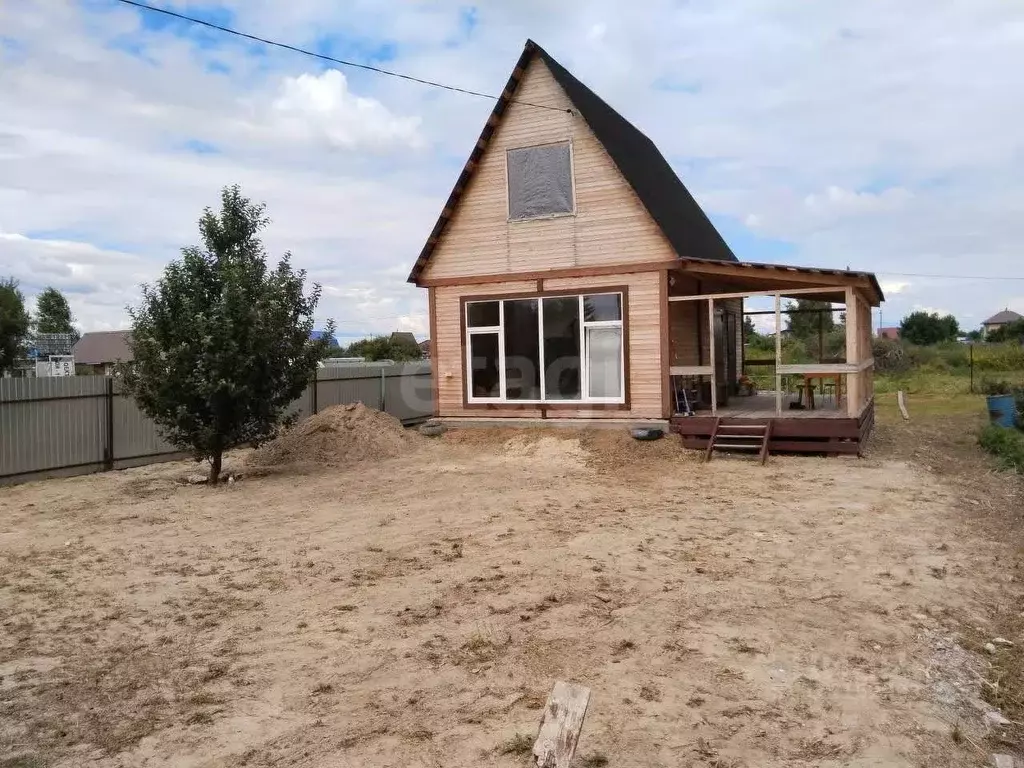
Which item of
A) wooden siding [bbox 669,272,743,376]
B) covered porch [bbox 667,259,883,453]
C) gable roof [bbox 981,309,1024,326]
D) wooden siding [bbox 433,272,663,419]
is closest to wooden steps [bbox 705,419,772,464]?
covered porch [bbox 667,259,883,453]

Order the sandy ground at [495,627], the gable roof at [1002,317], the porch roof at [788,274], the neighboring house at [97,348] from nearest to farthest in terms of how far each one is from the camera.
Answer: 1. the sandy ground at [495,627]
2. the porch roof at [788,274]
3. the neighboring house at [97,348]
4. the gable roof at [1002,317]

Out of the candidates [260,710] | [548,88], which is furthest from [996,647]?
[548,88]

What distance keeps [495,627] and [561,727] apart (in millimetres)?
2396

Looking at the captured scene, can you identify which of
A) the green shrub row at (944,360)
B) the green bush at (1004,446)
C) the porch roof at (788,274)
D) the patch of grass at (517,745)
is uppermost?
the porch roof at (788,274)

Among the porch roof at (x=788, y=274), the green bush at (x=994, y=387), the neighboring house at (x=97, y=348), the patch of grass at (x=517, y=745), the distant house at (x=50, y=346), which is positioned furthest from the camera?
the neighboring house at (x=97, y=348)

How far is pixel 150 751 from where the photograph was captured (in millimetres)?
4016

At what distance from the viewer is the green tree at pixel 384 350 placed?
54.0m

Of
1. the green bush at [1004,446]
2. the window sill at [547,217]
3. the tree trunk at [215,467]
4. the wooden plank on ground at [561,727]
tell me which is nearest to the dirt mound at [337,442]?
the tree trunk at [215,467]

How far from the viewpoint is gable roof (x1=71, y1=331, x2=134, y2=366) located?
6159 cm

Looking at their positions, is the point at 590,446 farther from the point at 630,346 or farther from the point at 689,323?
the point at 689,323

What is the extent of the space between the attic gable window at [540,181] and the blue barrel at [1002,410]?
1189cm

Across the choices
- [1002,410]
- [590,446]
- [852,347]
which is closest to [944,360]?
[1002,410]

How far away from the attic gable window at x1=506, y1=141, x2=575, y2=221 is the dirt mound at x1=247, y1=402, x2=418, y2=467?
16.6ft

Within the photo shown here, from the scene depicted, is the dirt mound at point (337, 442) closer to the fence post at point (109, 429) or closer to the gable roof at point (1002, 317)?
the fence post at point (109, 429)
